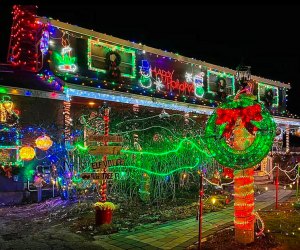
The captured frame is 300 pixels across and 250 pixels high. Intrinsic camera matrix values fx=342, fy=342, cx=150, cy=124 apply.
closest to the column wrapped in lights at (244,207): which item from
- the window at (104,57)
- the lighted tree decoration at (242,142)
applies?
the lighted tree decoration at (242,142)

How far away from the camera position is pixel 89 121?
1252cm

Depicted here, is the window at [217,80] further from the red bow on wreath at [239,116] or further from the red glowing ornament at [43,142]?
the red bow on wreath at [239,116]

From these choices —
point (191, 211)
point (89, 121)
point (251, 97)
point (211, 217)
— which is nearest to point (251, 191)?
point (251, 97)

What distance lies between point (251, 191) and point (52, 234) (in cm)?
489

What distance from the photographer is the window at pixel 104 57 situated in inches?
681

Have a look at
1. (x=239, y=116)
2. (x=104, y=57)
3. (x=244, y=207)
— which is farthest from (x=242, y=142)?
(x=104, y=57)

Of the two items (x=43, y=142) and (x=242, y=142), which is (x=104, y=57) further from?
(x=242, y=142)

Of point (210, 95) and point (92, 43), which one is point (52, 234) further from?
point (210, 95)

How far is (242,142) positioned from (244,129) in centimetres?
29

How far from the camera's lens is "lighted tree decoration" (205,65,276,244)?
22.9 feet

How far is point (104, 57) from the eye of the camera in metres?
17.8

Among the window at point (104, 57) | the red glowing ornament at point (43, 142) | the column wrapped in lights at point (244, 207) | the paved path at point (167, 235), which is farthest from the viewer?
the window at point (104, 57)

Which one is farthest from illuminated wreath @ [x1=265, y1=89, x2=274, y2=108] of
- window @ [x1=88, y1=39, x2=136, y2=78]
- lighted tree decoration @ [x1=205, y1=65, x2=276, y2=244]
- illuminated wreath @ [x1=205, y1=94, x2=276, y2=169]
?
illuminated wreath @ [x1=205, y1=94, x2=276, y2=169]

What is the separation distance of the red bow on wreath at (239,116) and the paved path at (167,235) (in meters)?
2.58
